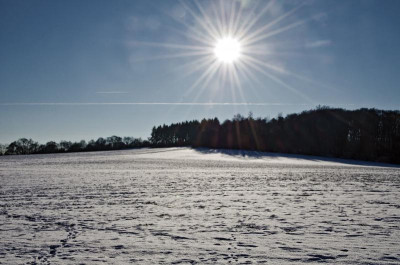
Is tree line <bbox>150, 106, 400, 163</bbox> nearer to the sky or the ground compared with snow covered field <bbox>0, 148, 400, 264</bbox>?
nearer to the sky

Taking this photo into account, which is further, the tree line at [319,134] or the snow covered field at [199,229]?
the tree line at [319,134]

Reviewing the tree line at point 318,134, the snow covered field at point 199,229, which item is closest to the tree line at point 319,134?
the tree line at point 318,134

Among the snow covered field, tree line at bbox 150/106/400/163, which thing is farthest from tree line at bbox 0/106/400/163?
the snow covered field

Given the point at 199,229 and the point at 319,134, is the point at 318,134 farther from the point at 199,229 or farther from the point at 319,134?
the point at 199,229

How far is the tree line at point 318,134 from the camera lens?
194ft

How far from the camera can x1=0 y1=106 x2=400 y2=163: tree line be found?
59.1 meters

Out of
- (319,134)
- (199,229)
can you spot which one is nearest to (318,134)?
(319,134)

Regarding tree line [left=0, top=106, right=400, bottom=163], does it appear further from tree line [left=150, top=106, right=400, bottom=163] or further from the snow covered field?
the snow covered field

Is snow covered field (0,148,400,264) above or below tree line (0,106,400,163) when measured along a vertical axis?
below

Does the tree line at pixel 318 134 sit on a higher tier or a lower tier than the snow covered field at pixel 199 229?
higher

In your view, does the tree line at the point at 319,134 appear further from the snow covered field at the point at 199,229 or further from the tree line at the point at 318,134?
the snow covered field at the point at 199,229

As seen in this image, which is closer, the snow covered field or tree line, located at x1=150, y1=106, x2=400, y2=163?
the snow covered field

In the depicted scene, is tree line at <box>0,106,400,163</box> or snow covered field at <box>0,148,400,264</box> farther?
tree line at <box>0,106,400,163</box>

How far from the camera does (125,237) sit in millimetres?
6688
